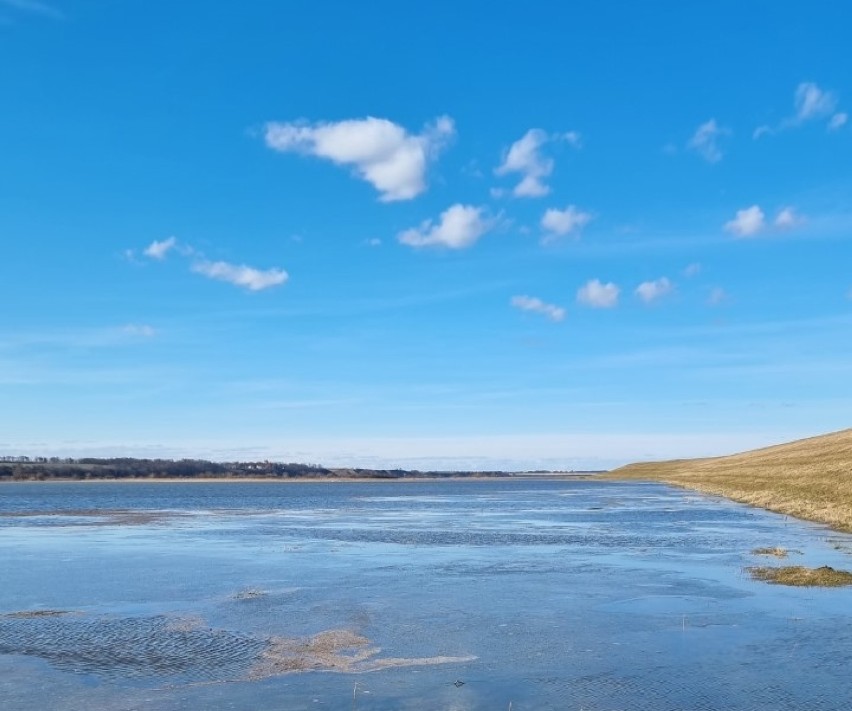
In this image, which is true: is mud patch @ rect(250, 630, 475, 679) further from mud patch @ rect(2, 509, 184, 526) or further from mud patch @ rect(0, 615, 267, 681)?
mud patch @ rect(2, 509, 184, 526)

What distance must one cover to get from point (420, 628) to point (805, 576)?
39.4 feet

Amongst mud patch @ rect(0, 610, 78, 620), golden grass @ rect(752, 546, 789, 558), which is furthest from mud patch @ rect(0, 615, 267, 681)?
golden grass @ rect(752, 546, 789, 558)

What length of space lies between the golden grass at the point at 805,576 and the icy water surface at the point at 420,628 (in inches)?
28.5

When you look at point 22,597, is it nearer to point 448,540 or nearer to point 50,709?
point 50,709

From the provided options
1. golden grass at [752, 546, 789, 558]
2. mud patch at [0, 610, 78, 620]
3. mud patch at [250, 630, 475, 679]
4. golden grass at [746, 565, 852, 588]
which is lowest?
mud patch at [250, 630, 475, 679]

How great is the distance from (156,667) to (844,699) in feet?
37.0

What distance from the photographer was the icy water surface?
13102mm

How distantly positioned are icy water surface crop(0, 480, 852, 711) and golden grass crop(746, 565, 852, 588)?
→ 724 millimetres

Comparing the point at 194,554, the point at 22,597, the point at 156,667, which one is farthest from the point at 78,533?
the point at 156,667

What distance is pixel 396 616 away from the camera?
64.0ft

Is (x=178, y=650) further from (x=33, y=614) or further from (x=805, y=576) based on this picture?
(x=805, y=576)

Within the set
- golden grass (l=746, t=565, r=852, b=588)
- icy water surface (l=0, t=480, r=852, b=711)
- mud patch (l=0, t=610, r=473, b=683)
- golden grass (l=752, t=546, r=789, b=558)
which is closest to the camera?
icy water surface (l=0, t=480, r=852, b=711)

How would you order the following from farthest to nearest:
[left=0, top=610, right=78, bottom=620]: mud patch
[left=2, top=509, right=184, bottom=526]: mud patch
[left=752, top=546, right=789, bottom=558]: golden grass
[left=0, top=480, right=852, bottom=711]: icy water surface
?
[left=2, top=509, right=184, bottom=526]: mud patch
[left=752, top=546, right=789, bottom=558]: golden grass
[left=0, top=610, right=78, bottom=620]: mud patch
[left=0, top=480, right=852, bottom=711]: icy water surface

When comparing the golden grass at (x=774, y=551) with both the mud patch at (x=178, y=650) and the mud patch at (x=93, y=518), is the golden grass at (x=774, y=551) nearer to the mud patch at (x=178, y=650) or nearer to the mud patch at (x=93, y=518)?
the mud patch at (x=178, y=650)
